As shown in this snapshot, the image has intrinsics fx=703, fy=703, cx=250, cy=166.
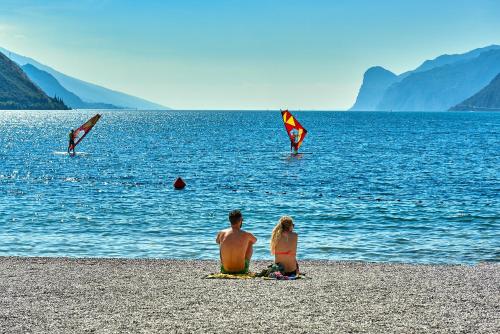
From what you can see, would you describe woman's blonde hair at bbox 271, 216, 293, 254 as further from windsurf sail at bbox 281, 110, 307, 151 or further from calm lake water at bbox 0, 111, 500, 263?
windsurf sail at bbox 281, 110, 307, 151

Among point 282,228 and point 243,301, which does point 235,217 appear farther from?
point 243,301

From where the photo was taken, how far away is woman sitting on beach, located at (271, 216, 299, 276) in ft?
54.1

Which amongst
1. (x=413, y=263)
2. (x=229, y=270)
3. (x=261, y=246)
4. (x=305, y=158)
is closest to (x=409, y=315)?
(x=229, y=270)

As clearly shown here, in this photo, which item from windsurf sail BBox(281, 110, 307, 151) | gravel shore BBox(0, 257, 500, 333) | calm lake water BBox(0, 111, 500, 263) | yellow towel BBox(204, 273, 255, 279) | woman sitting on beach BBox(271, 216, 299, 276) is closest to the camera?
gravel shore BBox(0, 257, 500, 333)

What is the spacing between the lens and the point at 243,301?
1370 centimetres

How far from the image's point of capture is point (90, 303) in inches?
538

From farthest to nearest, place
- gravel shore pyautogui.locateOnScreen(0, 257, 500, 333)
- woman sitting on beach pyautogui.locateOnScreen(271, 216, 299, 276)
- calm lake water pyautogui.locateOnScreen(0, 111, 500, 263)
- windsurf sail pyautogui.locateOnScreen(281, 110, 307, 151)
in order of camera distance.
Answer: windsurf sail pyautogui.locateOnScreen(281, 110, 307, 151), calm lake water pyautogui.locateOnScreen(0, 111, 500, 263), woman sitting on beach pyautogui.locateOnScreen(271, 216, 299, 276), gravel shore pyautogui.locateOnScreen(0, 257, 500, 333)

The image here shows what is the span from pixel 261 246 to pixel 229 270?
25.5 feet

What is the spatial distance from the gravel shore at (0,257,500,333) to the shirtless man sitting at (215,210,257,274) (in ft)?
2.80

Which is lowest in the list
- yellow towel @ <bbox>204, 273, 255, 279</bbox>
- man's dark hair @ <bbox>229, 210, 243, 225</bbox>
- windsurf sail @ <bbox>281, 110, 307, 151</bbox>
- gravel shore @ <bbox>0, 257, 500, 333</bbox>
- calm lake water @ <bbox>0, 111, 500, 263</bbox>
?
calm lake water @ <bbox>0, 111, 500, 263</bbox>

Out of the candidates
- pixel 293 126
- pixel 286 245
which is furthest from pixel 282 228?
pixel 293 126

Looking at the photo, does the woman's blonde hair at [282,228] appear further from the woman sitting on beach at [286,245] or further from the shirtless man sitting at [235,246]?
the shirtless man sitting at [235,246]

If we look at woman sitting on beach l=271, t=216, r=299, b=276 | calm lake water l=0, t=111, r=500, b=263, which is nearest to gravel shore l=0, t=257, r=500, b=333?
woman sitting on beach l=271, t=216, r=299, b=276

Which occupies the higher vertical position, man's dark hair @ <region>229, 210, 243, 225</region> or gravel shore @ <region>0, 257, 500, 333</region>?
man's dark hair @ <region>229, 210, 243, 225</region>
